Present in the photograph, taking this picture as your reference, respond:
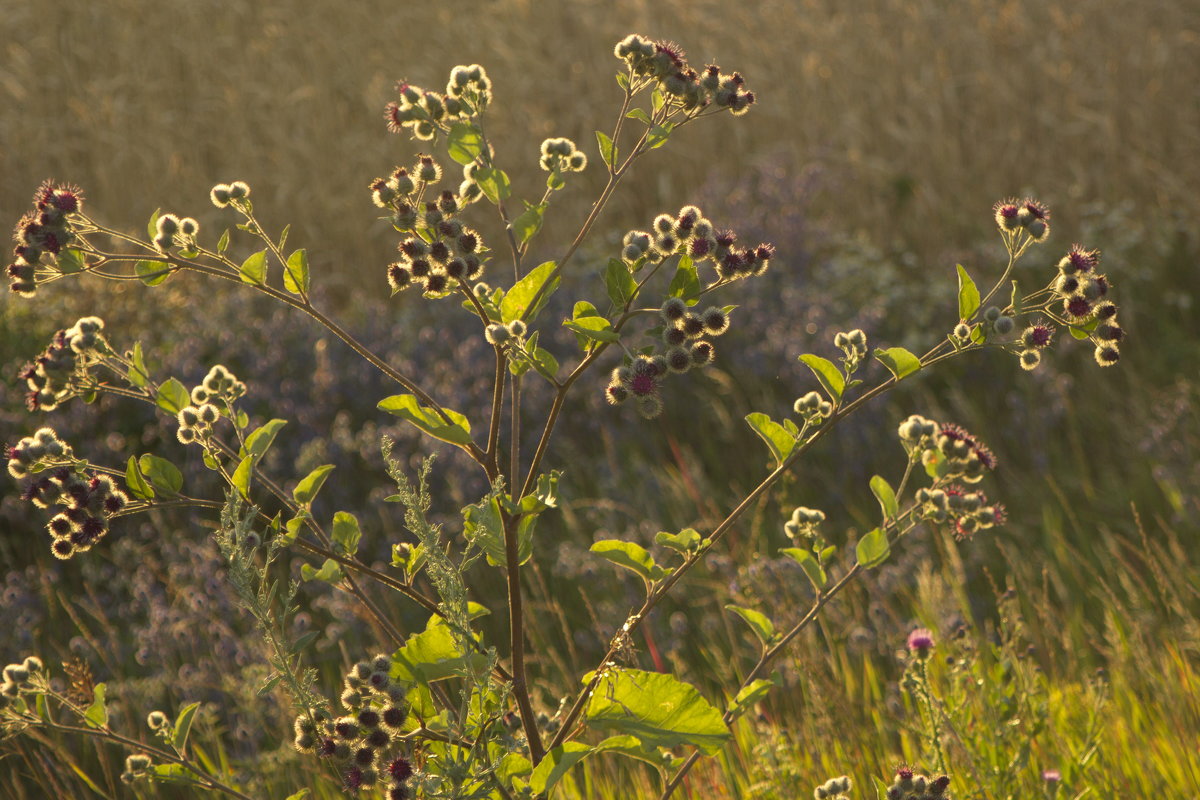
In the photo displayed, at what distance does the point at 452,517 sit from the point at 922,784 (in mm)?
3490

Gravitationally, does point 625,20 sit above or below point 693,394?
above

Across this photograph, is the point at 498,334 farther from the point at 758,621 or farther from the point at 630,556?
the point at 758,621

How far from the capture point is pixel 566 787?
2.76 m

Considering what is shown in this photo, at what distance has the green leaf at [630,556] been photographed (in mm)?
1710

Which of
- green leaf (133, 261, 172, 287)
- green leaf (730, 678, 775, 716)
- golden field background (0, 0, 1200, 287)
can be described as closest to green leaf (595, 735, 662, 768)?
green leaf (730, 678, 775, 716)

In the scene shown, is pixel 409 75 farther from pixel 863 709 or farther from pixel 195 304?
pixel 863 709

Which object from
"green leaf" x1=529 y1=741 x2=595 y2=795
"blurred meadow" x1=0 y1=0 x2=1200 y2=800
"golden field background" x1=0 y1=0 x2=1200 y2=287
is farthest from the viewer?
"golden field background" x1=0 y1=0 x2=1200 y2=287

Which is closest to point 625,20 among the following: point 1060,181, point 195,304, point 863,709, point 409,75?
point 409,75

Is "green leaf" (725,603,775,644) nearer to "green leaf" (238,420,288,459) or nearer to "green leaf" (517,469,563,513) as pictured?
"green leaf" (517,469,563,513)

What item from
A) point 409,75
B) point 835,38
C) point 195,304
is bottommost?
point 195,304

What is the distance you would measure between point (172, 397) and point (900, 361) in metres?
1.11

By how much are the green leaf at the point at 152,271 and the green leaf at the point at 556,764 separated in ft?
3.01

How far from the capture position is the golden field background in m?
7.90

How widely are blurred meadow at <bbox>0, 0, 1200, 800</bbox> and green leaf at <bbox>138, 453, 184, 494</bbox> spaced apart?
99 cm
